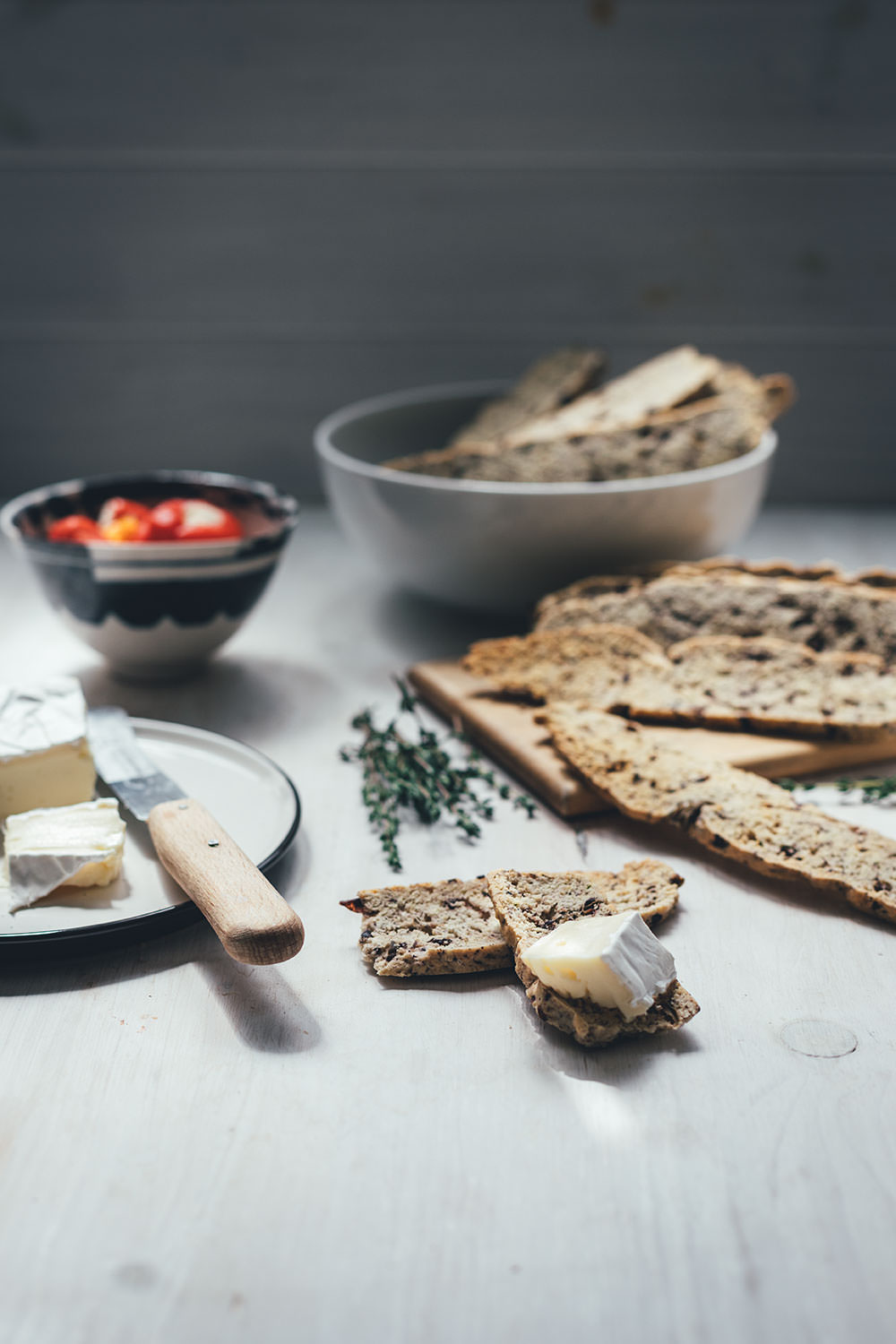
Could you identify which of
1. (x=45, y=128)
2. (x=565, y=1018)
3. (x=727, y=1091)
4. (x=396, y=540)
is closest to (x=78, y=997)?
(x=565, y=1018)

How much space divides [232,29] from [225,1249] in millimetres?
1966

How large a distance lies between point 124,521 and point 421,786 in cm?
53

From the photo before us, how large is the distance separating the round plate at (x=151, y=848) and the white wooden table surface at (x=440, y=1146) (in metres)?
0.04

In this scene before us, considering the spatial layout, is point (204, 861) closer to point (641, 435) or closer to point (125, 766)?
point (125, 766)

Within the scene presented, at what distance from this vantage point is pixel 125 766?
1.09 metres

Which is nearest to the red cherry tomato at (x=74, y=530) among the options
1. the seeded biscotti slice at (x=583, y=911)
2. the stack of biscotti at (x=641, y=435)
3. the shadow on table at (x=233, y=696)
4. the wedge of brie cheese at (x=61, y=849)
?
the shadow on table at (x=233, y=696)

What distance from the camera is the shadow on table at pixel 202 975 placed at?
2.71 ft

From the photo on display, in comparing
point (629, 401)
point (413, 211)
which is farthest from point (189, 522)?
point (413, 211)

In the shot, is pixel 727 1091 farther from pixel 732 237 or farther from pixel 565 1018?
pixel 732 237

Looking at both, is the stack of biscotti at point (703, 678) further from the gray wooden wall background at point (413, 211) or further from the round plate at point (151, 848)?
the gray wooden wall background at point (413, 211)

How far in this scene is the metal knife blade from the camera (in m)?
1.04

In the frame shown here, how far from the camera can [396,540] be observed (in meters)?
1.51

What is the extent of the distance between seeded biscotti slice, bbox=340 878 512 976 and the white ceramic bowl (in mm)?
605

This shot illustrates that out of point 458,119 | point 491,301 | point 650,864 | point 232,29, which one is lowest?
point 650,864
